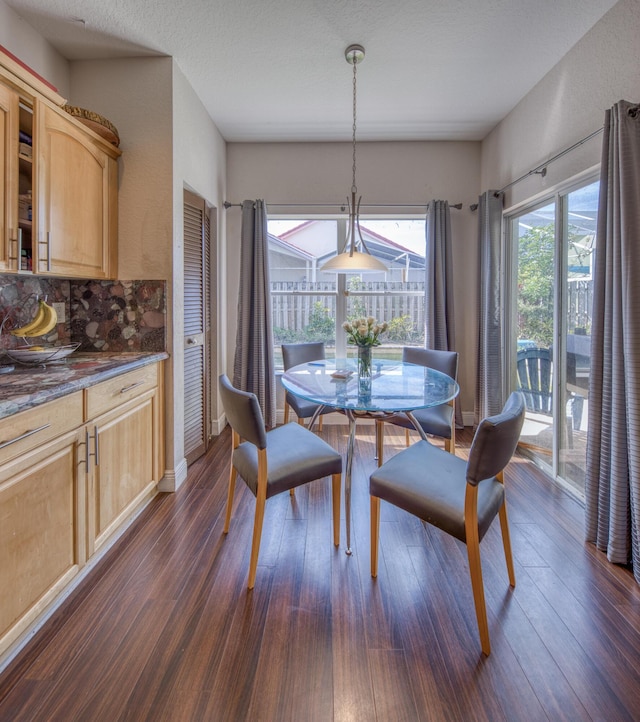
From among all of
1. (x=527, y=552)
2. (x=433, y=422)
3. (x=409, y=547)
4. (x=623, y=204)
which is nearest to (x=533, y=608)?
(x=527, y=552)

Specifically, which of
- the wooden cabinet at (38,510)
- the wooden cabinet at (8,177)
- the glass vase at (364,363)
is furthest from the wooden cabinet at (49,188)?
the glass vase at (364,363)

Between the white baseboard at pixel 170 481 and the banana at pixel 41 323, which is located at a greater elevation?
the banana at pixel 41 323

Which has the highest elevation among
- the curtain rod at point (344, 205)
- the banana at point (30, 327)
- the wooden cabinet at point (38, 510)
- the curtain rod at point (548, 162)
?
the curtain rod at point (344, 205)

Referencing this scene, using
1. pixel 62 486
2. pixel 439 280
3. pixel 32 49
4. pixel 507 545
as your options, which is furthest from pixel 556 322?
pixel 32 49

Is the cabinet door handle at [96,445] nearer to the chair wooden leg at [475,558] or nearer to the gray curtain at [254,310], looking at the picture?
the chair wooden leg at [475,558]

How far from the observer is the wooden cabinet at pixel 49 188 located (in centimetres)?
167

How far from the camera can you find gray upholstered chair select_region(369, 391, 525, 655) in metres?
1.38

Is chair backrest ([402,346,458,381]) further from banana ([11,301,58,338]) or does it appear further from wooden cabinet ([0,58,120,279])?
banana ([11,301,58,338])

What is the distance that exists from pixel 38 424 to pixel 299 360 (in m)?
2.09

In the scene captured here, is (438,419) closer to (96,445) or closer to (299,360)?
(299,360)

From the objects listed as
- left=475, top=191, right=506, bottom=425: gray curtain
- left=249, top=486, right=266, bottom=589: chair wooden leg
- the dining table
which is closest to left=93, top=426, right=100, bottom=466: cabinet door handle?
left=249, top=486, right=266, bottom=589: chair wooden leg

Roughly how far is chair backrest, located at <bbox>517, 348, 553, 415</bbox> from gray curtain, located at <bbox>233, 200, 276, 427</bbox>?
2.23m

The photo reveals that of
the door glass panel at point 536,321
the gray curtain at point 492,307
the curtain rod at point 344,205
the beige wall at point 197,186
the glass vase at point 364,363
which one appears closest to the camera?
the glass vase at point 364,363

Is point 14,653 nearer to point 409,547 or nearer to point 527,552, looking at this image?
point 409,547
